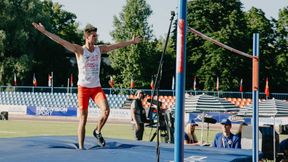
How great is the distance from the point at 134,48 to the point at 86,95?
49.7 m

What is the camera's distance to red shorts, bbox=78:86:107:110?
7027 millimetres

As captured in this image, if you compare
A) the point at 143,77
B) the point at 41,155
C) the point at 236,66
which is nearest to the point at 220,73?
the point at 236,66

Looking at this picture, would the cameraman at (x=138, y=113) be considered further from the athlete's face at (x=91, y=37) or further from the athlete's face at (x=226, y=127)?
the athlete's face at (x=91, y=37)

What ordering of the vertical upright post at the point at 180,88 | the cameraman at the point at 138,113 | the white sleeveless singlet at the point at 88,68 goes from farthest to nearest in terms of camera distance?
1. the cameraman at the point at 138,113
2. the white sleeveless singlet at the point at 88,68
3. the vertical upright post at the point at 180,88

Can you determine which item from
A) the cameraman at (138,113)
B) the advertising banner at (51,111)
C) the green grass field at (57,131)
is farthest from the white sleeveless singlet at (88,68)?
the advertising banner at (51,111)

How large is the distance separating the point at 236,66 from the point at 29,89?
20173 millimetres

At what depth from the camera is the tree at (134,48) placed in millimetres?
56375

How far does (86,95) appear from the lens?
7.04m

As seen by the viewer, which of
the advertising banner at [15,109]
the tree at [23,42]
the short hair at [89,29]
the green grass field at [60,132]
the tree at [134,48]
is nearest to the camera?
the short hair at [89,29]

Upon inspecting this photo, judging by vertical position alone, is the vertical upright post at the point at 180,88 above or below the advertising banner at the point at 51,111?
above

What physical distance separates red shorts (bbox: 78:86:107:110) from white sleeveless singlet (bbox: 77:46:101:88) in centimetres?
5

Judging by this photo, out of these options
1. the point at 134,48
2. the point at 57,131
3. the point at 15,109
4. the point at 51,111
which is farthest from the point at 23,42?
the point at 57,131

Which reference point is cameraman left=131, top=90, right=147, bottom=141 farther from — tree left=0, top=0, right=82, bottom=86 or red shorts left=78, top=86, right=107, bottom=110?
tree left=0, top=0, right=82, bottom=86

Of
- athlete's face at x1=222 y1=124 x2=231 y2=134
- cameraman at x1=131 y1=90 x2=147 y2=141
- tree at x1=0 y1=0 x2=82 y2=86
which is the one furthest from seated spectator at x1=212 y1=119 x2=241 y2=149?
tree at x1=0 y1=0 x2=82 y2=86
